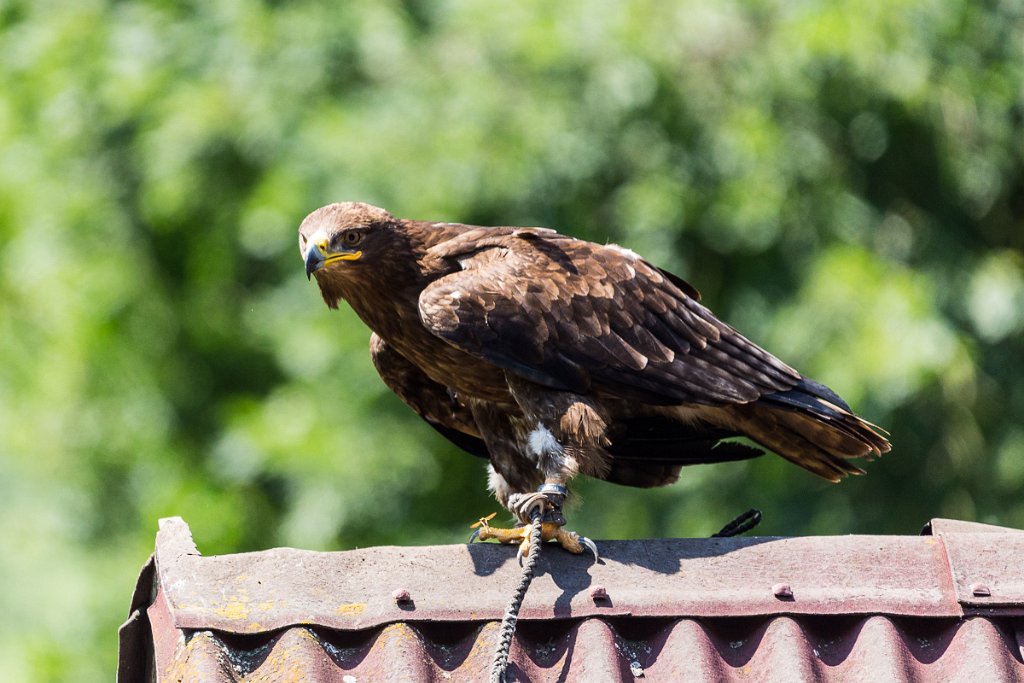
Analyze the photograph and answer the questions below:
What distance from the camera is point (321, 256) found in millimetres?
4074

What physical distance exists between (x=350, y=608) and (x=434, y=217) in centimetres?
509

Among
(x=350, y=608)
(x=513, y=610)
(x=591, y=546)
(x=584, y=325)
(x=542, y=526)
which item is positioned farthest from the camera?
Answer: (x=584, y=325)

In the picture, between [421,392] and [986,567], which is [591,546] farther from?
[421,392]

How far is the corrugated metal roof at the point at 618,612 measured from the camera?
9.38ft

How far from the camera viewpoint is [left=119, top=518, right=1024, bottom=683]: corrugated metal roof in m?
2.86

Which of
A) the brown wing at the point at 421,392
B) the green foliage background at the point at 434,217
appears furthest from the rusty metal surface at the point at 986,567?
the green foliage background at the point at 434,217

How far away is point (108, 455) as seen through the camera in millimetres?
9969

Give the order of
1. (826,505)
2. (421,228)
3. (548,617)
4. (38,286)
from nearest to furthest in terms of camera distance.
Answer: (548,617) < (421,228) < (826,505) < (38,286)

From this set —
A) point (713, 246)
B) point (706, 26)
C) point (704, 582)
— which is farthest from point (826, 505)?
point (704, 582)

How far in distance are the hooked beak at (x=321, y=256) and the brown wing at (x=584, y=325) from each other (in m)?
0.26

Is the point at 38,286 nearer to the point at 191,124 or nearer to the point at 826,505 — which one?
the point at 191,124

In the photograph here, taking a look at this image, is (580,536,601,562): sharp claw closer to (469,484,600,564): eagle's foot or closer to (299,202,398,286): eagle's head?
(469,484,600,564): eagle's foot

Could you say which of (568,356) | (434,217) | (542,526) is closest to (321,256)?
(568,356)

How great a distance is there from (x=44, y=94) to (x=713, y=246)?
491 cm
